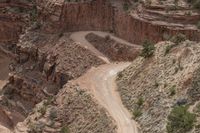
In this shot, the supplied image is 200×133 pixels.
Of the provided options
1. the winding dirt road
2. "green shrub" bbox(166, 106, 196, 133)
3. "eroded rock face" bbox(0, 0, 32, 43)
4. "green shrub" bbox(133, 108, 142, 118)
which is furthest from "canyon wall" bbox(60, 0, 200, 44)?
"green shrub" bbox(166, 106, 196, 133)

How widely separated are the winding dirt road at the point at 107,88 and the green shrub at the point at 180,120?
12.4ft

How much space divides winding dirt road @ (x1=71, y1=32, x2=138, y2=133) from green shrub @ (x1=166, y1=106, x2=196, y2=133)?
3774 millimetres

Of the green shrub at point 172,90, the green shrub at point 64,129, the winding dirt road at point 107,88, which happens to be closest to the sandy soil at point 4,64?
the winding dirt road at point 107,88

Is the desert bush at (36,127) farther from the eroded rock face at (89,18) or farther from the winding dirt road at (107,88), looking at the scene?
the eroded rock face at (89,18)

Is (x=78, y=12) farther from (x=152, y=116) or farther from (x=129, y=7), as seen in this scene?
(x=152, y=116)

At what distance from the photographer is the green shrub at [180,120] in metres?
34.0

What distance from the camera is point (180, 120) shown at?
34531 mm

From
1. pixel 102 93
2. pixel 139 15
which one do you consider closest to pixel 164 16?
pixel 139 15

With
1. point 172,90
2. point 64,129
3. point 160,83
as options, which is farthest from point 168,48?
point 64,129

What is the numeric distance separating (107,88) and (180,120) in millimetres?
13494

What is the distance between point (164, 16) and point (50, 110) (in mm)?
15854

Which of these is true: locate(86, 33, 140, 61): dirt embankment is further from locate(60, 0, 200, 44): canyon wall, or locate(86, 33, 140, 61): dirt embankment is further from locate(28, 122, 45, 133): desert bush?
locate(28, 122, 45, 133): desert bush

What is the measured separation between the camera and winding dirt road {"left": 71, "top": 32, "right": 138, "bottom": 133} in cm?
A: 3988

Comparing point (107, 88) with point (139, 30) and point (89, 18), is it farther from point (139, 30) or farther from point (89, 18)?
point (89, 18)
